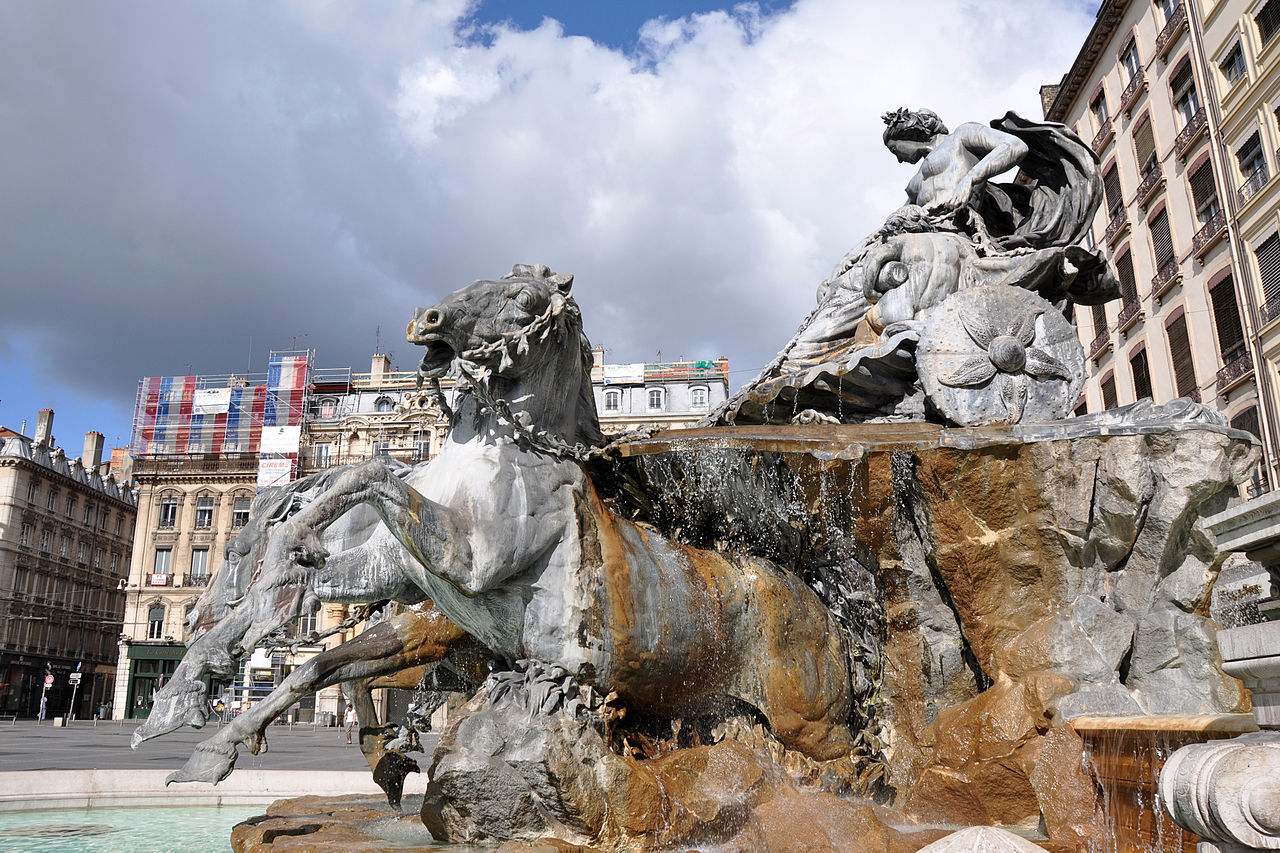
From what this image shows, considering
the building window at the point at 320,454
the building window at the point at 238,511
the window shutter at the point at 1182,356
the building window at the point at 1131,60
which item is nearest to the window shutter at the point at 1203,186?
the window shutter at the point at 1182,356

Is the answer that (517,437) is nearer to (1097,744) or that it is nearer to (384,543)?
(384,543)

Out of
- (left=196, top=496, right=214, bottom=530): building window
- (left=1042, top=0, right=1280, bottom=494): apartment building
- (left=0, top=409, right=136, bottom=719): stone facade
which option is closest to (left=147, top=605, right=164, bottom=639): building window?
(left=196, top=496, right=214, bottom=530): building window

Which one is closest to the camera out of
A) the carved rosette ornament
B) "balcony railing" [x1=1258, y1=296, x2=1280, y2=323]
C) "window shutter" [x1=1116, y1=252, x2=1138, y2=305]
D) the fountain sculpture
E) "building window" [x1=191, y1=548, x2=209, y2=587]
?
the fountain sculpture

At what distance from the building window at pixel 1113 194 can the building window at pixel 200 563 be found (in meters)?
47.6

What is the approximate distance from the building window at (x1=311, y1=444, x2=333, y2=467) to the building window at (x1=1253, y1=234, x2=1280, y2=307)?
4353cm

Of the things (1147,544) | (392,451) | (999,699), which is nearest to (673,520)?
(999,699)

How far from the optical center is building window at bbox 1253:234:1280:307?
2317cm

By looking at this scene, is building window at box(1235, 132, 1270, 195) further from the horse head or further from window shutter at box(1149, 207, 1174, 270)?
the horse head

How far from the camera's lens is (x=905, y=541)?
6406 millimetres

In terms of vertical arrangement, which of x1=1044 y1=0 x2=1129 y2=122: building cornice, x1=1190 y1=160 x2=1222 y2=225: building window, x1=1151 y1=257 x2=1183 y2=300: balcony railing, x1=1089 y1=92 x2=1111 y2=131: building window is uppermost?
x1=1044 y1=0 x2=1129 y2=122: building cornice

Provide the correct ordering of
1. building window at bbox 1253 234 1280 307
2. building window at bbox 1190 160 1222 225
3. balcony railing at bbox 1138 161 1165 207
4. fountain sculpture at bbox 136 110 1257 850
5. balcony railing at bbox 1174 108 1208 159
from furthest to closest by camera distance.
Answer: balcony railing at bbox 1138 161 1165 207 < balcony railing at bbox 1174 108 1208 159 < building window at bbox 1190 160 1222 225 < building window at bbox 1253 234 1280 307 < fountain sculpture at bbox 136 110 1257 850

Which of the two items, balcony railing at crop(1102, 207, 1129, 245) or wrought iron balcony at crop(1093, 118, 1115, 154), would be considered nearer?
balcony railing at crop(1102, 207, 1129, 245)

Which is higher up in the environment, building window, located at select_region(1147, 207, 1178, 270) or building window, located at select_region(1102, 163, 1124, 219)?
building window, located at select_region(1102, 163, 1124, 219)

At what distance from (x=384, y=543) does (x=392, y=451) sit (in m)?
46.2
